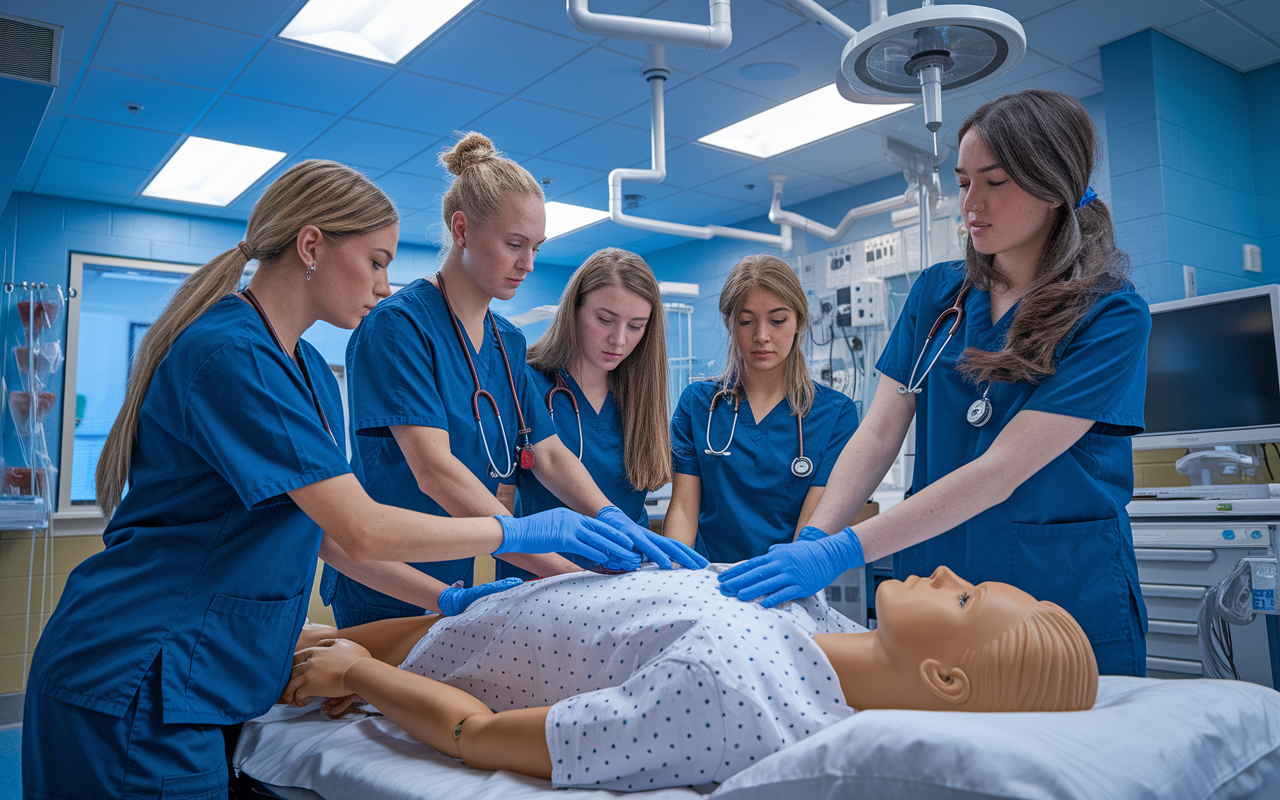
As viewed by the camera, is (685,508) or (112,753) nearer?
(112,753)

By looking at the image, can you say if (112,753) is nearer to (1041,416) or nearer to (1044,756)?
(1044,756)

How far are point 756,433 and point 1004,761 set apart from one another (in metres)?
1.17

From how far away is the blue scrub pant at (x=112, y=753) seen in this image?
94cm

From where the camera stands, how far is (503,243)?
157 centimetres

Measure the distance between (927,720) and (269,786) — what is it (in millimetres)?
864

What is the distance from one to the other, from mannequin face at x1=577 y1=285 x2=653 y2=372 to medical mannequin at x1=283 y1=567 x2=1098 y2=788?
0.73m

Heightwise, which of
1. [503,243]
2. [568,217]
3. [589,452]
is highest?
[568,217]

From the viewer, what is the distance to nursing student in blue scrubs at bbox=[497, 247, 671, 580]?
1.85 m

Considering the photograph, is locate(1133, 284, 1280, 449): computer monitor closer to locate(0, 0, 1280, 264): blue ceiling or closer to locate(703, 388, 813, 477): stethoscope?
locate(0, 0, 1280, 264): blue ceiling

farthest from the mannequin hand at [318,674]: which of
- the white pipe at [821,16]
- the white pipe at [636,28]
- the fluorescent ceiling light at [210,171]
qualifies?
the fluorescent ceiling light at [210,171]

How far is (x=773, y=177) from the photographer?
205 inches

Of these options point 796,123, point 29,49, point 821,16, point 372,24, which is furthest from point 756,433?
point 796,123

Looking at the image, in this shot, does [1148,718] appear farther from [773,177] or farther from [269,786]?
[773,177]

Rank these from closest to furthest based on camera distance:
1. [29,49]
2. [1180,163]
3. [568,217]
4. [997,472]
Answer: [997,472], [29,49], [1180,163], [568,217]
